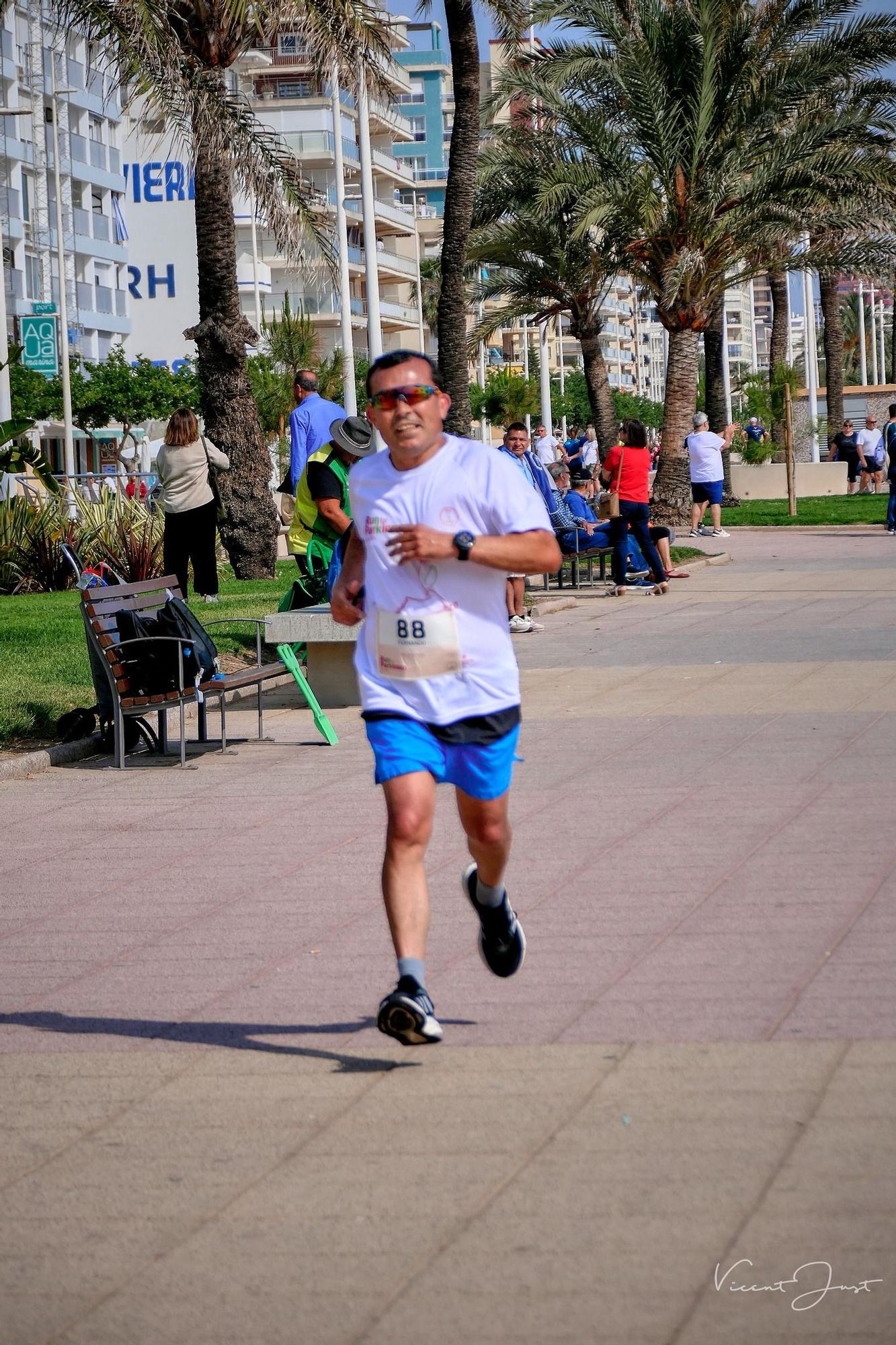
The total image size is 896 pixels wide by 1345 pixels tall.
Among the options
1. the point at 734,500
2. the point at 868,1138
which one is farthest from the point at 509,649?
the point at 734,500

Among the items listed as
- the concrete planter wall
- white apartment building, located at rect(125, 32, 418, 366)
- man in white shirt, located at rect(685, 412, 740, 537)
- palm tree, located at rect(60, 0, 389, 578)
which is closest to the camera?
palm tree, located at rect(60, 0, 389, 578)

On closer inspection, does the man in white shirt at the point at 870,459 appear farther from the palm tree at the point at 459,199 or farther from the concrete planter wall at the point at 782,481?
the palm tree at the point at 459,199

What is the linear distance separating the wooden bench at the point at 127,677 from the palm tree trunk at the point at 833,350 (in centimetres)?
3868

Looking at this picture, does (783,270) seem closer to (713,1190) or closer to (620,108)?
(620,108)

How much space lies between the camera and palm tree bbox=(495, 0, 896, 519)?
1105 inches

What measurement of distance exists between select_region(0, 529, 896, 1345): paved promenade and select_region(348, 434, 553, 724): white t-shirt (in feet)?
3.01

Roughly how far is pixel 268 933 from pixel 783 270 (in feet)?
96.0

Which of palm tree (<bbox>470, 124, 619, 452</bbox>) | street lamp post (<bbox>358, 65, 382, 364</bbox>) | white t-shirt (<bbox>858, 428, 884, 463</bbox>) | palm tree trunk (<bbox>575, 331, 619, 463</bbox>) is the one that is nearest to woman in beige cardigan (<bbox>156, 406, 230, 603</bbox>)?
palm tree (<bbox>470, 124, 619, 452</bbox>)

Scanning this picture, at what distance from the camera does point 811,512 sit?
34.7 metres

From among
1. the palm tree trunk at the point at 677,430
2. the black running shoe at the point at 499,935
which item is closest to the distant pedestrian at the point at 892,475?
the palm tree trunk at the point at 677,430

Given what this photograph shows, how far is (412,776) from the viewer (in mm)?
4840

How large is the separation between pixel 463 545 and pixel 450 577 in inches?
6.0

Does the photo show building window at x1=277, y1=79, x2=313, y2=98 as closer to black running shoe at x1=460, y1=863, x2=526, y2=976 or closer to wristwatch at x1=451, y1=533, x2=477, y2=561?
black running shoe at x1=460, y1=863, x2=526, y2=976

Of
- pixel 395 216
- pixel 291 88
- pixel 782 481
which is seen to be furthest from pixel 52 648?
pixel 291 88
